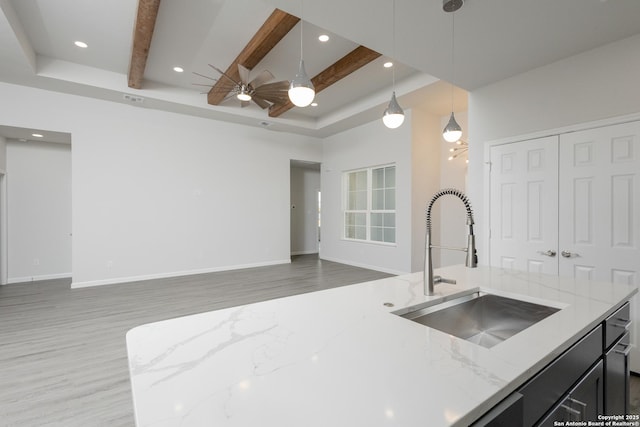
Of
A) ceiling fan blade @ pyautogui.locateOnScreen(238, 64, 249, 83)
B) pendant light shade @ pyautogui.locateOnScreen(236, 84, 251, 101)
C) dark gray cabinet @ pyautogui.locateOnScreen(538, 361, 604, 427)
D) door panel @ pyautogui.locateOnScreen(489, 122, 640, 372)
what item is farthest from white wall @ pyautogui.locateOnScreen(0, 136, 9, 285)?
door panel @ pyautogui.locateOnScreen(489, 122, 640, 372)

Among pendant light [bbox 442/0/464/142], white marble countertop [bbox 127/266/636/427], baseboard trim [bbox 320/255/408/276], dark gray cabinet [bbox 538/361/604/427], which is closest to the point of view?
white marble countertop [bbox 127/266/636/427]

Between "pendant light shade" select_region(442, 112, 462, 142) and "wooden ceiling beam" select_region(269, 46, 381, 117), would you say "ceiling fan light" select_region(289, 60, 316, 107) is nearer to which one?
"pendant light shade" select_region(442, 112, 462, 142)

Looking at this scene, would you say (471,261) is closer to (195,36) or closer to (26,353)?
(26,353)

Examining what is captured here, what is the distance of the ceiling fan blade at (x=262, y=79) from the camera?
389 cm

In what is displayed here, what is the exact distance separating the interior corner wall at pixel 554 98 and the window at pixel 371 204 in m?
2.48

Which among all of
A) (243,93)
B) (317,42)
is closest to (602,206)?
(317,42)

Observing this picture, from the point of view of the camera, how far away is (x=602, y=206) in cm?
264

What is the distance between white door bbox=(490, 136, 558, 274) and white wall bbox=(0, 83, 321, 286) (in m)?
4.70

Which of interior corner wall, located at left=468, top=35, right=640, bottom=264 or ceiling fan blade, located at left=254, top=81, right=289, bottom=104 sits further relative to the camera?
ceiling fan blade, located at left=254, top=81, right=289, bottom=104

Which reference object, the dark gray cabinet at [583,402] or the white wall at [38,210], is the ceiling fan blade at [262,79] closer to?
the dark gray cabinet at [583,402]

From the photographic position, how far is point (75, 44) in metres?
3.88

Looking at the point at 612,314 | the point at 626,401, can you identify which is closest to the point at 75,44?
the point at 612,314

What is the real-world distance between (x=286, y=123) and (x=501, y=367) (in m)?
6.27

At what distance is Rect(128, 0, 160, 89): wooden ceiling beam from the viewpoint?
286 centimetres
